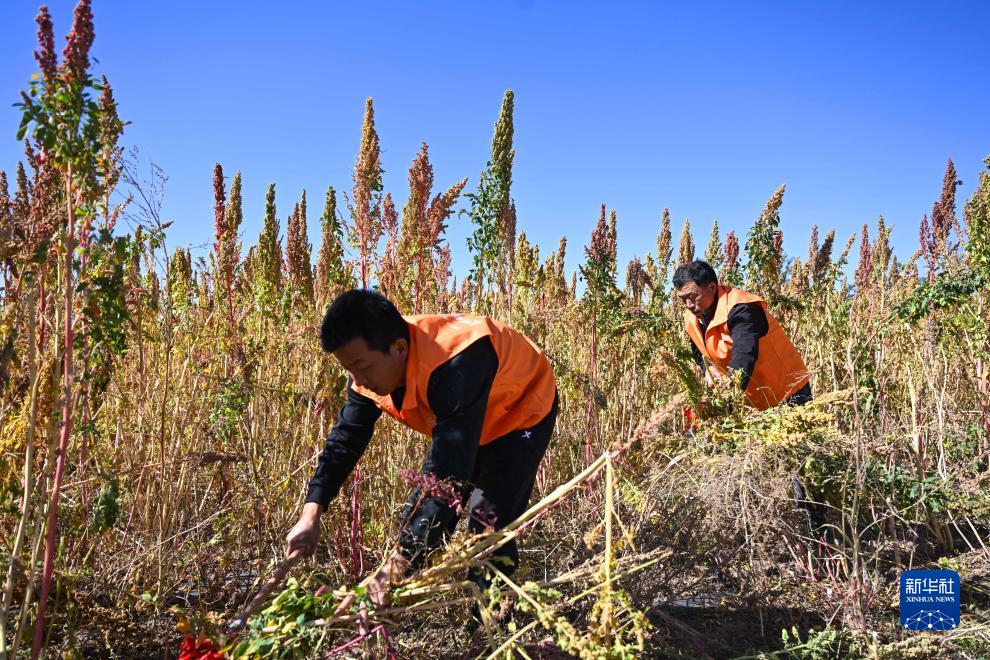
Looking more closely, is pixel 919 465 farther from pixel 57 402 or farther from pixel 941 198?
pixel 941 198

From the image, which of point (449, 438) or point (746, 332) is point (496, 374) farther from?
point (746, 332)

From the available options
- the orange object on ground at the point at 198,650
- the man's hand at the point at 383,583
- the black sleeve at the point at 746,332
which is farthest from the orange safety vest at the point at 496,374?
the black sleeve at the point at 746,332

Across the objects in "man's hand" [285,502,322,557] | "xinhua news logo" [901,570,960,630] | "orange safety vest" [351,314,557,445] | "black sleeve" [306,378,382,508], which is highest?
"orange safety vest" [351,314,557,445]

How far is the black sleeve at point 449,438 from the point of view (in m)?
2.05

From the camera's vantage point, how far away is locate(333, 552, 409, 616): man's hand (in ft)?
5.79

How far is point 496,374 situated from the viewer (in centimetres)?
235

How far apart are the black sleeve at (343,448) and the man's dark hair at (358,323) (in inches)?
16.3

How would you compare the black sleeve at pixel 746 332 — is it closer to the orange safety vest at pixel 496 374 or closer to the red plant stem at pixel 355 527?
the orange safety vest at pixel 496 374

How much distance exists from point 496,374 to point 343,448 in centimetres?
57

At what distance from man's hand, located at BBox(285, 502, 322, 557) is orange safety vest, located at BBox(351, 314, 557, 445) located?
1.35 ft

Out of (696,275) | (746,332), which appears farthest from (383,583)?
(696,275)

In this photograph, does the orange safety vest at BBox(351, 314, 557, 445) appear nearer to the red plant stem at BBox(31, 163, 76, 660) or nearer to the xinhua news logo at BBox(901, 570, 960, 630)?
the red plant stem at BBox(31, 163, 76, 660)

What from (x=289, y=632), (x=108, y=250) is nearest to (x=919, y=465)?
(x=289, y=632)

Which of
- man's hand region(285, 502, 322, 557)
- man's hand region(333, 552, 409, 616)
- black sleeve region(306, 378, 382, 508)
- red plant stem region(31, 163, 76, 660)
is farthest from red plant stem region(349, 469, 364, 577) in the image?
red plant stem region(31, 163, 76, 660)
